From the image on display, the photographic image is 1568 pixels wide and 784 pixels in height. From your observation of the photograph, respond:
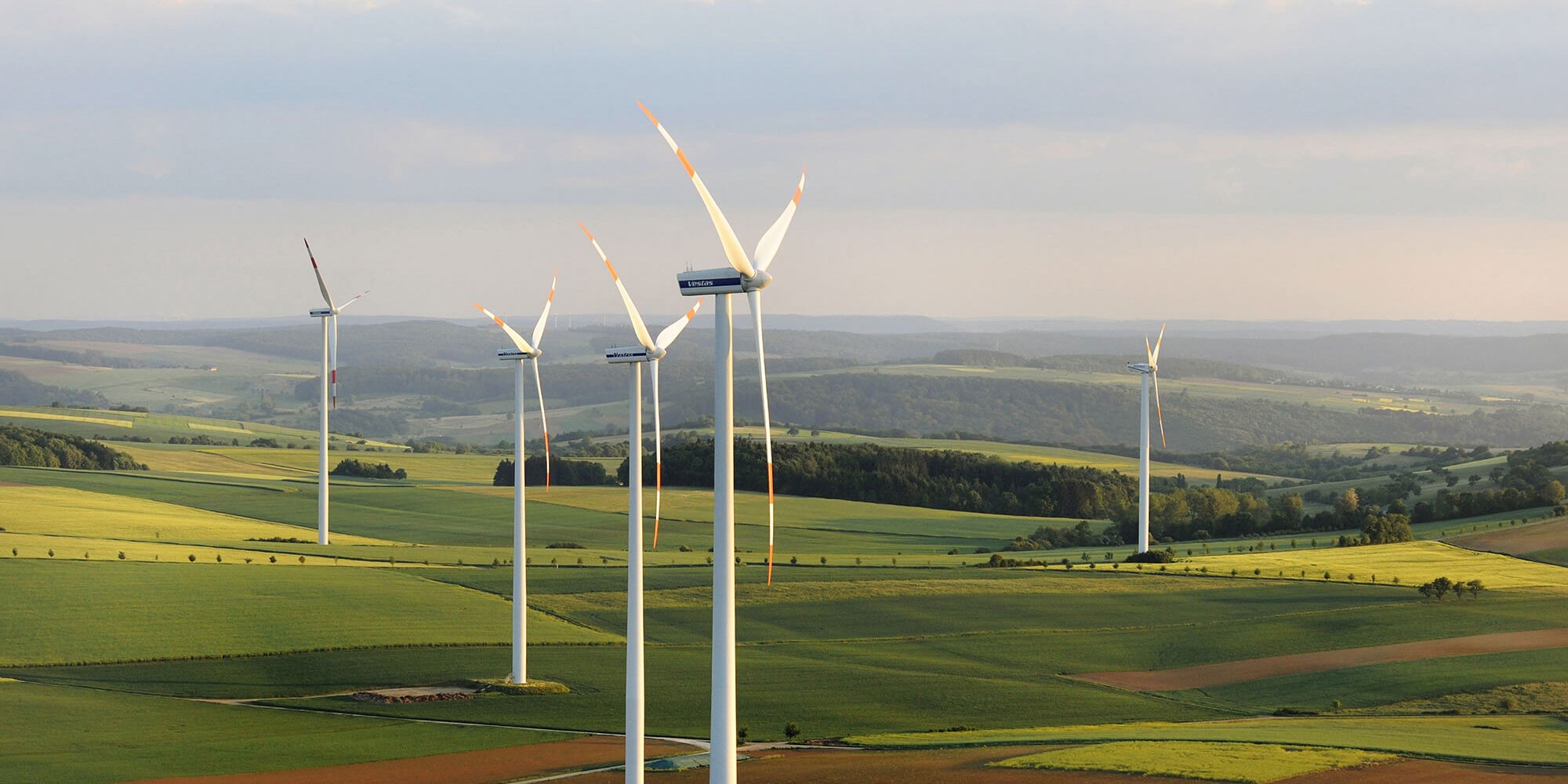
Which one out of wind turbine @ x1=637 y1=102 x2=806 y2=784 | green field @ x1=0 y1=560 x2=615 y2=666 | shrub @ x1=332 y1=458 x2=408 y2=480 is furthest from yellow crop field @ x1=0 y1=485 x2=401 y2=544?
wind turbine @ x1=637 y1=102 x2=806 y2=784

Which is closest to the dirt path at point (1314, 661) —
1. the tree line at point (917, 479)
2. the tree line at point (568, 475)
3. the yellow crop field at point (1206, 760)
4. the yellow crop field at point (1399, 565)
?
the yellow crop field at point (1399, 565)

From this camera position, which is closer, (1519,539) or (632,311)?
(632,311)

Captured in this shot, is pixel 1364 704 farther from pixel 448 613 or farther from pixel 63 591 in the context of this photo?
pixel 63 591

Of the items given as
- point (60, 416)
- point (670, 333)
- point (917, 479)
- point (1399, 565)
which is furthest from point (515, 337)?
point (60, 416)

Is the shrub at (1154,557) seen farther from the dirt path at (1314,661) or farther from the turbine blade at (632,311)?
the turbine blade at (632,311)

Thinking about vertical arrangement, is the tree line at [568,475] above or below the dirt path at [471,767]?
above

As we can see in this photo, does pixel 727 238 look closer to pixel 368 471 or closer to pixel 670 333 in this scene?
pixel 670 333

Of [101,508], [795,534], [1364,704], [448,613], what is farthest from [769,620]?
[101,508]
